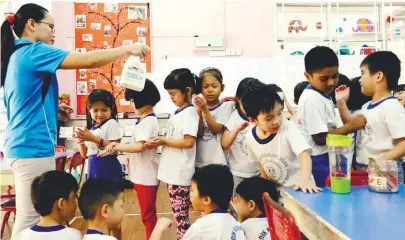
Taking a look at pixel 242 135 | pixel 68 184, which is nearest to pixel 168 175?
pixel 242 135

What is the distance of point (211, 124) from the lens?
1.93 m

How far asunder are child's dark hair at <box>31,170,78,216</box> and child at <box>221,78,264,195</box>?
0.85 metres

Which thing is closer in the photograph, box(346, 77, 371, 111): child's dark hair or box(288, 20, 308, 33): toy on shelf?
box(346, 77, 371, 111): child's dark hair

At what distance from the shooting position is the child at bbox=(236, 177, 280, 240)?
1.48m

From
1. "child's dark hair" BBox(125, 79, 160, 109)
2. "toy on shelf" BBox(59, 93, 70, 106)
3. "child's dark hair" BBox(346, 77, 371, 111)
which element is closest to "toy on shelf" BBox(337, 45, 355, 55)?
"child's dark hair" BBox(346, 77, 371, 111)

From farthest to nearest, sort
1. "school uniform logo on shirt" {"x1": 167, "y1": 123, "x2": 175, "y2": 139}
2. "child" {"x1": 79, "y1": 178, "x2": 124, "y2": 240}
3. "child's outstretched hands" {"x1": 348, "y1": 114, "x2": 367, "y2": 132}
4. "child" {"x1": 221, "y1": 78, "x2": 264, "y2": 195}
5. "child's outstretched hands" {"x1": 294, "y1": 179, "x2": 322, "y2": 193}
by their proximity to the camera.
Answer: "school uniform logo on shirt" {"x1": 167, "y1": 123, "x2": 175, "y2": 139}
"child" {"x1": 221, "y1": 78, "x2": 264, "y2": 195}
"child's outstretched hands" {"x1": 348, "y1": 114, "x2": 367, "y2": 132}
"child" {"x1": 79, "y1": 178, "x2": 124, "y2": 240}
"child's outstretched hands" {"x1": 294, "y1": 179, "x2": 322, "y2": 193}

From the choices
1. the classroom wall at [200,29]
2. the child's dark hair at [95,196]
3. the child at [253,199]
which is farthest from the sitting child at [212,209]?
the classroom wall at [200,29]

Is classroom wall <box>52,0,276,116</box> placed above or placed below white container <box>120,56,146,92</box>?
above

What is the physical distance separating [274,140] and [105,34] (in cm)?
404

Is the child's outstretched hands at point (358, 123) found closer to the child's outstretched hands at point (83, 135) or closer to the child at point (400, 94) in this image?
the child at point (400, 94)

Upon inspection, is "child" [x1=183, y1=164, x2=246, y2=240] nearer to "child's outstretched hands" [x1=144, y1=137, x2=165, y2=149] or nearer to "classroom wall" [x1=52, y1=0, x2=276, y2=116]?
"child's outstretched hands" [x1=144, y1=137, x2=165, y2=149]

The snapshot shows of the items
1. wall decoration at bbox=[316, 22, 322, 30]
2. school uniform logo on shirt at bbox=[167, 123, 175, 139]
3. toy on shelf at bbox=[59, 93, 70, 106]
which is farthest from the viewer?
wall decoration at bbox=[316, 22, 322, 30]

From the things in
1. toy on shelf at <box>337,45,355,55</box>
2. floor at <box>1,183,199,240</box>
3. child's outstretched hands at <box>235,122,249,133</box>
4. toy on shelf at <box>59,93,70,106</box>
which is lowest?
floor at <box>1,183,199,240</box>

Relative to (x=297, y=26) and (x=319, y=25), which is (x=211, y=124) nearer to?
(x=297, y=26)
